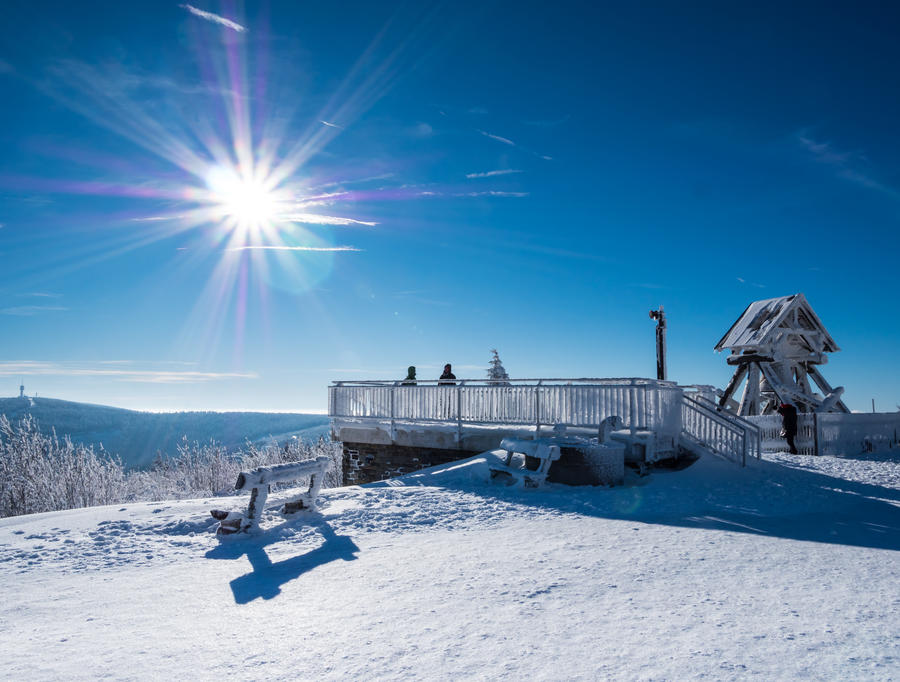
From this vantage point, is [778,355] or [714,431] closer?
[714,431]

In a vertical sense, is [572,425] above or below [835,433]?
above

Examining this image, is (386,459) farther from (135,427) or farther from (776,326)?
(135,427)

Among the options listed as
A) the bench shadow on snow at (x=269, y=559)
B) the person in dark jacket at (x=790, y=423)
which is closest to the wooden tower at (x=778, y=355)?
the person in dark jacket at (x=790, y=423)

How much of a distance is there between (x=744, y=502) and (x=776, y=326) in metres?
18.6

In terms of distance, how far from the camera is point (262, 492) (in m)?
7.85

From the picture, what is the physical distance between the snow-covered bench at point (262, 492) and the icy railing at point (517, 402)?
6190 mm

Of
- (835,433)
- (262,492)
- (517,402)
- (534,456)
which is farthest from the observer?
(835,433)

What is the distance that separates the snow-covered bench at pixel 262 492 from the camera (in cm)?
744

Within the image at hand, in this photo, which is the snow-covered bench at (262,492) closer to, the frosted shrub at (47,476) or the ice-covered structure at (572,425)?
the ice-covered structure at (572,425)

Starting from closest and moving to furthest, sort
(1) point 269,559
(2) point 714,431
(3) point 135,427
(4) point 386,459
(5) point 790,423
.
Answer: (1) point 269,559 < (2) point 714,431 < (4) point 386,459 < (5) point 790,423 < (3) point 135,427

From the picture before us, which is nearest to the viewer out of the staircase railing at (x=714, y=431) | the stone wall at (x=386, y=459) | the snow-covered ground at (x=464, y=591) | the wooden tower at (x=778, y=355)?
the snow-covered ground at (x=464, y=591)

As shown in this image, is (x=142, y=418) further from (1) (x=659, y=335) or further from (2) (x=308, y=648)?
(2) (x=308, y=648)

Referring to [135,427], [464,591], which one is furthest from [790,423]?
[135,427]

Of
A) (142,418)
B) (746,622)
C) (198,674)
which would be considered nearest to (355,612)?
(198,674)
